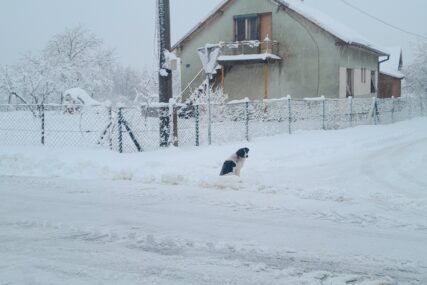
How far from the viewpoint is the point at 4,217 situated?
20.6 ft

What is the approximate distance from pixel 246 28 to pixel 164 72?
14.4 meters

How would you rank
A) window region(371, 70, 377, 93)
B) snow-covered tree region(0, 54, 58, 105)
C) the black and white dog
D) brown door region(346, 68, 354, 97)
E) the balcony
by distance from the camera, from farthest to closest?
1. snow-covered tree region(0, 54, 58, 105)
2. window region(371, 70, 377, 93)
3. brown door region(346, 68, 354, 97)
4. the balcony
5. the black and white dog

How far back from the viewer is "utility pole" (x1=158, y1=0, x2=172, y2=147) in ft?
43.2

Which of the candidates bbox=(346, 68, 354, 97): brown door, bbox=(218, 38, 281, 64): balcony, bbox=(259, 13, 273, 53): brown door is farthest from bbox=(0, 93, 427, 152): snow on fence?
bbox=(259, 13, 273, 53): brown door

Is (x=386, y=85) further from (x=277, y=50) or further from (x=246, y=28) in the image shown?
(x=246, y=28)

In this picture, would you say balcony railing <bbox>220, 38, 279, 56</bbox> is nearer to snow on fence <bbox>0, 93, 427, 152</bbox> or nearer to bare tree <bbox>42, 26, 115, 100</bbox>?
snow on fence <bbox>0, 93, 427, 152</bbox>

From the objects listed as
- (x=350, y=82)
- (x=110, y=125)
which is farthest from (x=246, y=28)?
(x=110, y=125)

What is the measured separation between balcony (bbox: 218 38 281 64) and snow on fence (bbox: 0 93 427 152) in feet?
17.8

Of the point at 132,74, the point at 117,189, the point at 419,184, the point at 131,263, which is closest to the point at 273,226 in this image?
the point at 131,263

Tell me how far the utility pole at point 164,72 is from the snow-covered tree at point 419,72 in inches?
1688

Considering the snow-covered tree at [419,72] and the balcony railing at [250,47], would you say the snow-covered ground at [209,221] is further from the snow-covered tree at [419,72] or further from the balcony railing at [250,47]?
the snow-covered tree at [419,72]

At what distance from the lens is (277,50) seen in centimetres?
2583

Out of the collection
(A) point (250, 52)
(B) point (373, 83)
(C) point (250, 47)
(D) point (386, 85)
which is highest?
(C) point (250, 47)

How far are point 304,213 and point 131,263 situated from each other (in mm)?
2766
